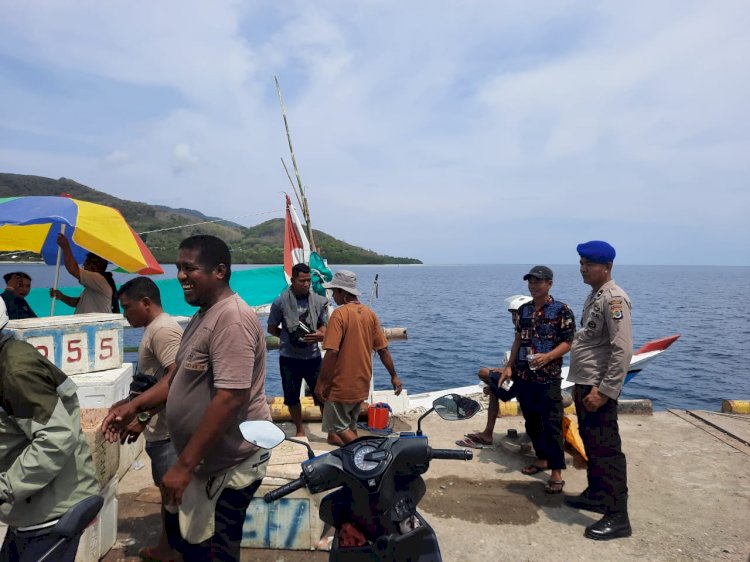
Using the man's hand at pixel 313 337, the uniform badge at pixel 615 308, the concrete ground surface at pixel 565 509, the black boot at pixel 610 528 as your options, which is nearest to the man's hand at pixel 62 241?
the concrete ground surface at pixel 565 509

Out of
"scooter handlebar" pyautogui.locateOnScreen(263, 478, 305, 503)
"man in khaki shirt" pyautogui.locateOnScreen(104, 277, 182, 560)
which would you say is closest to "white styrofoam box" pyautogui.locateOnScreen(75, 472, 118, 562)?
"man in khaki shirt" pyautogui.locateOnScreen(104, 277, 182, 560)

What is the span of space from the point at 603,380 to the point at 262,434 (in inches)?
123

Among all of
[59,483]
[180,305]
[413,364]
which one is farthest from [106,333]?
[413,364]

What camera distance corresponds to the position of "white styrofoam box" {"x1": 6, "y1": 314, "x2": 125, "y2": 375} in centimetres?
506

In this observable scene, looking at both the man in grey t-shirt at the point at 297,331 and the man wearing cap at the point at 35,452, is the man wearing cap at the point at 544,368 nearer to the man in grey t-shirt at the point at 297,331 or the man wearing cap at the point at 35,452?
the man in grey t-shirt at the point at 297,331

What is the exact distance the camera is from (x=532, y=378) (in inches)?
208

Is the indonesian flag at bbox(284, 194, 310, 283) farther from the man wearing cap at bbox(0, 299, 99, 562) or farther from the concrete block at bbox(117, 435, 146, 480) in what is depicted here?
the man wearing cap at bbox(0, 299, 99, 562)

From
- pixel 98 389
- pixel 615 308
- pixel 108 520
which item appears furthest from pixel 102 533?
pixel 615 308

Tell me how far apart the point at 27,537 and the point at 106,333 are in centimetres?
340

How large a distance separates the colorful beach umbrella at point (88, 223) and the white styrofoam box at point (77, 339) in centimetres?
106

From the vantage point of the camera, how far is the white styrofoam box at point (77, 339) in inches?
199

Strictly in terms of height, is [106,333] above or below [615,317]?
below

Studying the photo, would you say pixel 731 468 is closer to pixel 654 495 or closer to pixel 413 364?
pixel 654 495

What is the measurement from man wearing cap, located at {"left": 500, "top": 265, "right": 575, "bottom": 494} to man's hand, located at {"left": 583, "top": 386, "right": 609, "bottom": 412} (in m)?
0.85
